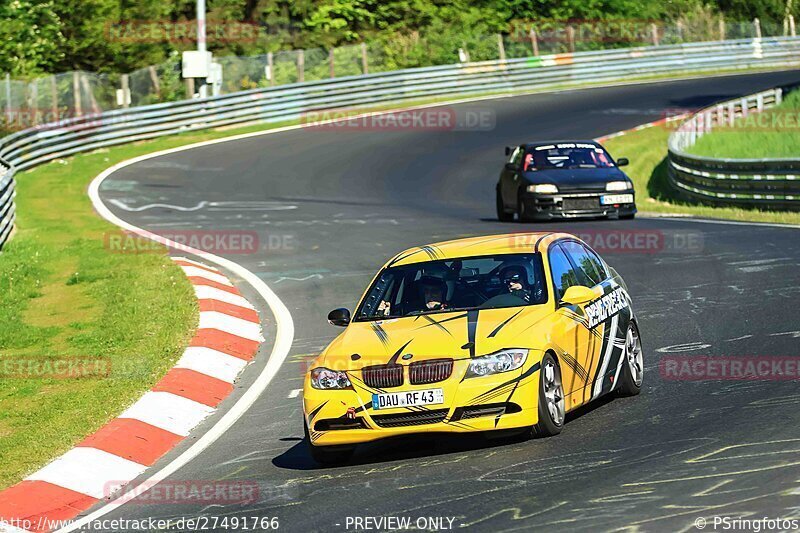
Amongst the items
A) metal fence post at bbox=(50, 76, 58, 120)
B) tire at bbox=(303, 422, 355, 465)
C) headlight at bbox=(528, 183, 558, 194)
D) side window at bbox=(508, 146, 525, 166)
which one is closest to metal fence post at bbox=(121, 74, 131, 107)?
metal fence post at bbox=(50, 76, 58, 120)

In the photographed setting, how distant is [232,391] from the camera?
41.2 feet

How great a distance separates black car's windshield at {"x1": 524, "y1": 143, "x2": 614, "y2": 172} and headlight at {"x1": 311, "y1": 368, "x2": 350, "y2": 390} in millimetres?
16634

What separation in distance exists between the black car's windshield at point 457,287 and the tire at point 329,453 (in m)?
1.26

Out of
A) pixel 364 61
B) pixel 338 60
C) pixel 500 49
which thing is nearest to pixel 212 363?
pixel 338 60

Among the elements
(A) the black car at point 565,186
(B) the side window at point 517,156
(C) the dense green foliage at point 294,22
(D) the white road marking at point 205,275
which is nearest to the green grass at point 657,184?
(A) the black car at point 565,186

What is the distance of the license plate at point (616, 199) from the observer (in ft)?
80.1

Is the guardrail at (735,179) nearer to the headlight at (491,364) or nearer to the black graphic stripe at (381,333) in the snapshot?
the black graphic stripe at (381,333)

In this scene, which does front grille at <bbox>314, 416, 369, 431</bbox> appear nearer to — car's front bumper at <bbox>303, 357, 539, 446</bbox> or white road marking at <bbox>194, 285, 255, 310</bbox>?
car's front bumper at <bbox>303, 357, 539, 446</bbox>

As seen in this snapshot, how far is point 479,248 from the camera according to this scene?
427 inches

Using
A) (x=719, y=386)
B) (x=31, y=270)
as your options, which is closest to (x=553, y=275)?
(x=719, y=386)

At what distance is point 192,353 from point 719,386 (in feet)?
17.6

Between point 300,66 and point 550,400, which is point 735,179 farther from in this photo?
point 300,66

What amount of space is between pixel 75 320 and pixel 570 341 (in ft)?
26.2

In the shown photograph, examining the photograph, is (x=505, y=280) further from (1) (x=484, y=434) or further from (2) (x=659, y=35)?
(2) (x=659, y=35)
